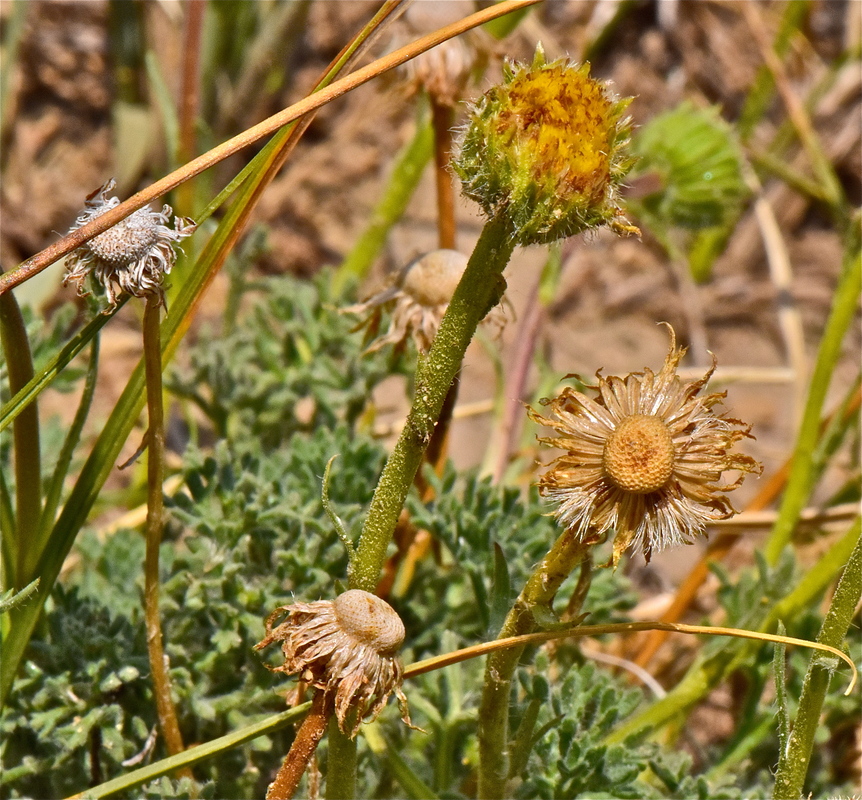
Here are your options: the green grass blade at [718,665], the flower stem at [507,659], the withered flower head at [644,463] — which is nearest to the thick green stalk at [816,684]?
the withered flower head at [644,463]

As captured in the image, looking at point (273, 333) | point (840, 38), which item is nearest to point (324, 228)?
point (273, 333)

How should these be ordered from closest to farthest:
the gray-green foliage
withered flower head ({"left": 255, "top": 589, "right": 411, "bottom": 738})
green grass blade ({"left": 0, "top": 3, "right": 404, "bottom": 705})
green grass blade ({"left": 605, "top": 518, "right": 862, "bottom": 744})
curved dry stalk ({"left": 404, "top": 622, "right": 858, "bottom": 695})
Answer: withered flower head ({"left": 255, "top": 589, "right": 411, "bottom": 738}) → curved dry stalk ({"left": 404, "top": 622, "right": 858, "bottom": 695}) → green grass blade ({"left": 0, "top": 3, "right": 404, "bottom": 705}) → the gray-green foliage → green grass blade ({"left": 605, "top": 518, "right": 862, "bottom": 744})

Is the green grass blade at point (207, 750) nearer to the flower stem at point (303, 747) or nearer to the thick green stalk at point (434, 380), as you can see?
A: the flower stem at point (303, 747)

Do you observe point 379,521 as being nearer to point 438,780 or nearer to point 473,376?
point 438,780

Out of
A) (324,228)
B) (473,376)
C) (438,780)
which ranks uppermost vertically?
(324,228)

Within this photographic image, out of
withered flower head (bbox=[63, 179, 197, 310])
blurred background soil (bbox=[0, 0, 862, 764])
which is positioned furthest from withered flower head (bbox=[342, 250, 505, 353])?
blurred background soil (bbox=[0, 0, 862, 764])

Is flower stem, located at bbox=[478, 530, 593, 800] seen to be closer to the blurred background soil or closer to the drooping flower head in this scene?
the drooping flower head

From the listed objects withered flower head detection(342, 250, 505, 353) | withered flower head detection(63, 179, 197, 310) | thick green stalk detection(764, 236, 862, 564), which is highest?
thick green stalk detection(764, 236, 862, 564)
